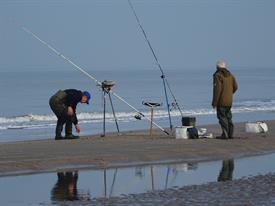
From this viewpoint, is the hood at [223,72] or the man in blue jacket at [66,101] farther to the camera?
the man in blue jacket at [66,101]

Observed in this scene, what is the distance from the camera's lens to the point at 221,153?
14.6 meters

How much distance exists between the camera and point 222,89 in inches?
651

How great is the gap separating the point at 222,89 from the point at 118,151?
10.3 feet

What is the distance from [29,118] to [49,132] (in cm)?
829

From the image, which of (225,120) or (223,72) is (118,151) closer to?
(225,120)

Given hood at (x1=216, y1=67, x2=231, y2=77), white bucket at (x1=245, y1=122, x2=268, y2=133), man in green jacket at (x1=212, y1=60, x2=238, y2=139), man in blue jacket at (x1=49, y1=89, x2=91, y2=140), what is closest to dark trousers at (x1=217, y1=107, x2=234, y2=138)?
man in green jacket at (x1=212, y1=60, x2=238, y2=139)

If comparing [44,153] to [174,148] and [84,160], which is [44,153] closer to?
[84,160]

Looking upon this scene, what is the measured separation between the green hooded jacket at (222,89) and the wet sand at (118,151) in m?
0.76

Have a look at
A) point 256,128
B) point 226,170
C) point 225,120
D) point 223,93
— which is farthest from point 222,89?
point 226,170

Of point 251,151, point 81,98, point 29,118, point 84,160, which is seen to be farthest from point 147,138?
point 29,118

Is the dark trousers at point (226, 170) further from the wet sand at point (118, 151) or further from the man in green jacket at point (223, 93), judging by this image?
the man in green jacket at point (223, 93)

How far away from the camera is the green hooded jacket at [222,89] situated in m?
16.5

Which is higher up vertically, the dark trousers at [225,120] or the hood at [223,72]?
the hood at [223,72]

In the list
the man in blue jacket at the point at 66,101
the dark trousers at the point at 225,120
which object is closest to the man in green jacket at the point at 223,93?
the dark trousers at the point at 225,120
